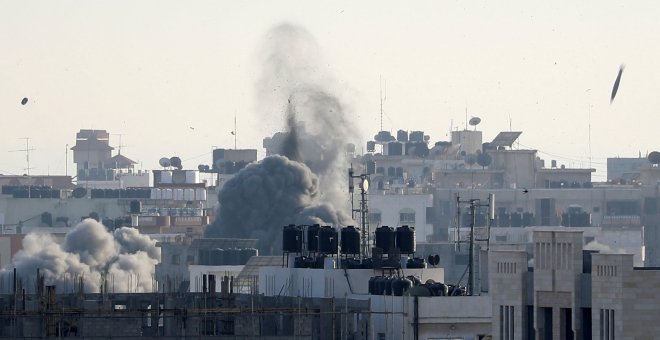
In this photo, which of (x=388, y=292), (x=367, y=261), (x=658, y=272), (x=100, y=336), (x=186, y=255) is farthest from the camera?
(x=186, y=255)

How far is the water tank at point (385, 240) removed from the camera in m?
120

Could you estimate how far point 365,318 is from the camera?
357ft

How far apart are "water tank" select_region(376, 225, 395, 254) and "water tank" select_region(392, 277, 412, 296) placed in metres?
8.81

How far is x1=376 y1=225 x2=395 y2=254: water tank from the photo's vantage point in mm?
120062

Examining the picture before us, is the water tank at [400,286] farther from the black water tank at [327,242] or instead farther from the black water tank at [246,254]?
the black water tank at [246,254]

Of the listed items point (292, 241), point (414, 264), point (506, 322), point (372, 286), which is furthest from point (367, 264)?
point (506, 322)

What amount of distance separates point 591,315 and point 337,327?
22435mm

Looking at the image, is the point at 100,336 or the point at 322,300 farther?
the point at 322,300

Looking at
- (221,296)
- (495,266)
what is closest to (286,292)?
(221,296)

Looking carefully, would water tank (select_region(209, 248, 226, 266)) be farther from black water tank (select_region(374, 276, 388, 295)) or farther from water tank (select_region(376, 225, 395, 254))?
black water tank (select_region(374, 276, 388, 295))

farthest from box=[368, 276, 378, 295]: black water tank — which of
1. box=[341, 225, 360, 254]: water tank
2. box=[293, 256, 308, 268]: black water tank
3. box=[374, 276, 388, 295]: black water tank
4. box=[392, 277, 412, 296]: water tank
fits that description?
box=[293, 256, 308, 268]: black water tank

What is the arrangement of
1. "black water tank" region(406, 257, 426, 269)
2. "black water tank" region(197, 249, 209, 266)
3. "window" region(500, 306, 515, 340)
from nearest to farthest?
"window" region(500, 306, 515, 340)
"black water tank" region(406, 257, 426, 269)
"black water tank" region(197, 249, 209, 266)

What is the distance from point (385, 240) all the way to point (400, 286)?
1000cm

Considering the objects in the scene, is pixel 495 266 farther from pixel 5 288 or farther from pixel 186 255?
pixel 186 255
